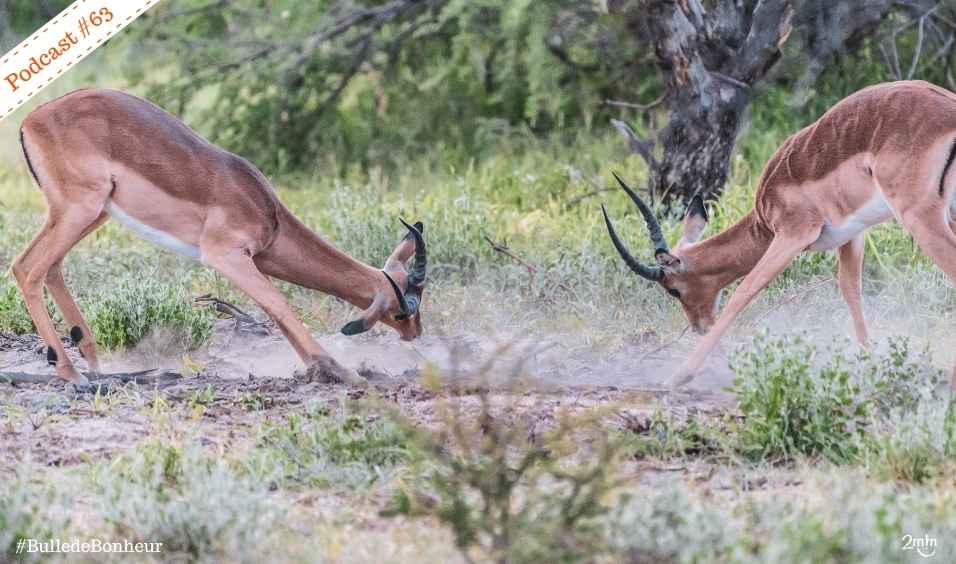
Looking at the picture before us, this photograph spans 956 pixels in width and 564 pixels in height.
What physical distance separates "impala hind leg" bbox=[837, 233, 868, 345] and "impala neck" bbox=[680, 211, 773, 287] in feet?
1.29

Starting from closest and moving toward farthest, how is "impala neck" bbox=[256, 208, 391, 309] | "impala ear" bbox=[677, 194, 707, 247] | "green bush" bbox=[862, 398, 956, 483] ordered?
"green bush" bbox=[862, 398, 956, 483] → "impala neck" bbox=[256, 208, 391, 309] → "impala ear" bbox=[677, 194, 707, 247]

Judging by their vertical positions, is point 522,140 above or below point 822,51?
below

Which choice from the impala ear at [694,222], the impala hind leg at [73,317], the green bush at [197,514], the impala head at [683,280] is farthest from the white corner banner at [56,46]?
the impala ear at [694,222]

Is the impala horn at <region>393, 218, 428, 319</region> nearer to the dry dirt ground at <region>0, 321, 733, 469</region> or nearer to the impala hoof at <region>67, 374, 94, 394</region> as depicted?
the dry dirt ground at <region>0, 321, 733, 469</region>

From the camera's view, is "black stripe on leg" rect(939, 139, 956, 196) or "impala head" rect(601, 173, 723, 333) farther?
"impala head" rect(601, 173, 723, 333)

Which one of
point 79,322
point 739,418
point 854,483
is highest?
point 854,483

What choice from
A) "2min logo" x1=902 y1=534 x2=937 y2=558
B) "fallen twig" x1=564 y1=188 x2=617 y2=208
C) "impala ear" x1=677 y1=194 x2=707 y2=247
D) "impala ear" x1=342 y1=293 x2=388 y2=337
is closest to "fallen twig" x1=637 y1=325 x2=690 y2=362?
"impala ear" x1=677 y1=194 x2=707 y2=247

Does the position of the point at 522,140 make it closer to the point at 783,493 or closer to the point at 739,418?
the point at 739,418

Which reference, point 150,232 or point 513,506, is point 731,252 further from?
point 513,506

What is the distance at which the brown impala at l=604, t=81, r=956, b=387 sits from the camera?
18.4 ft

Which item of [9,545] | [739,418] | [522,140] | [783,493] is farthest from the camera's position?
[522,140]

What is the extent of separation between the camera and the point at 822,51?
796 centimetres

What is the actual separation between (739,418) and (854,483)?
119cm

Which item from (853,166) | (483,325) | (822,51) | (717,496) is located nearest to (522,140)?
(822,51)
